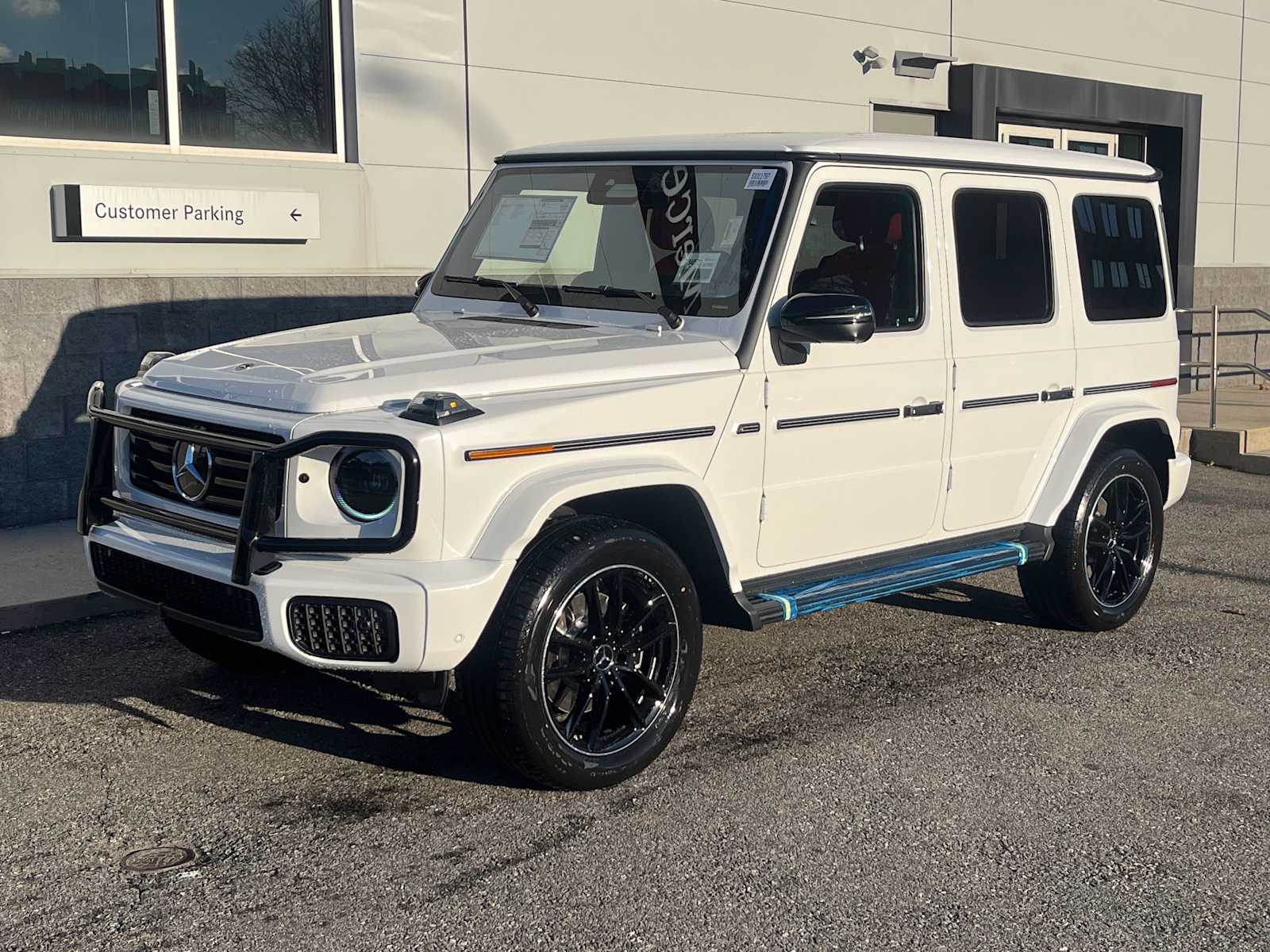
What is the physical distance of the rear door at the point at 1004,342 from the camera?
5.83m

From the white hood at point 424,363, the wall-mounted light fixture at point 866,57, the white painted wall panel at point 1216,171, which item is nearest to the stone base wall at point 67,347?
the white hood at point 424,363

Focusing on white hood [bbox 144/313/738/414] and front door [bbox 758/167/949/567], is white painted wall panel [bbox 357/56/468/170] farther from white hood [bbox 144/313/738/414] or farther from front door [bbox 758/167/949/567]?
front door [bbox 758/167/949/567]

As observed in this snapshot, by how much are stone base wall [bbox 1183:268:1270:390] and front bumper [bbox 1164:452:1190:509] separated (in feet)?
34.0

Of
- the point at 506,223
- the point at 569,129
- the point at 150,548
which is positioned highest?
the point at 569,129

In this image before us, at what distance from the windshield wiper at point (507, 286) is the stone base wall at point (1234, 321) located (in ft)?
41.6

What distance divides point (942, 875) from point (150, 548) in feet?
8.51

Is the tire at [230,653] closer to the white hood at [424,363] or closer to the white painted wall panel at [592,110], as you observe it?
the white hood at [424,363]

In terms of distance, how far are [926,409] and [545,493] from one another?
75.0 inches

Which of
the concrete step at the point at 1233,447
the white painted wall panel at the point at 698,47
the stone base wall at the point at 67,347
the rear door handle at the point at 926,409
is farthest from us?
the concrete step at the point at 1233,447

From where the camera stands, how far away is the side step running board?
508 centimetres

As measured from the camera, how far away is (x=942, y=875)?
13.2 ft

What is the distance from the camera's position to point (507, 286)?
5.79m

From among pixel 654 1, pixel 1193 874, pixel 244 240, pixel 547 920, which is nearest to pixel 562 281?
pixel 547 920

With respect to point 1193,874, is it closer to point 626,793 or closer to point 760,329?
point 626,793
